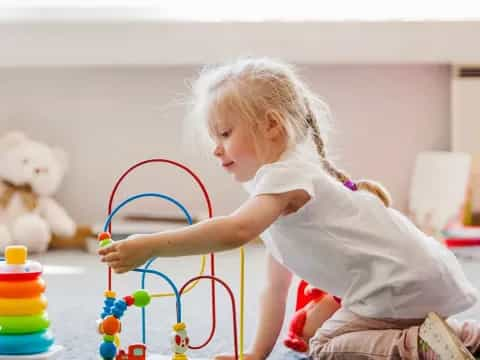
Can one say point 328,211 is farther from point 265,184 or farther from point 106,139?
point 106,139

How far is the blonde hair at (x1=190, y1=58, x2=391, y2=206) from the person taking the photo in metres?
1.11

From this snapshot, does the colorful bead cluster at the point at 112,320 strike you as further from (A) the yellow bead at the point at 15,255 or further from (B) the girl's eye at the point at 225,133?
(B) the girl's eye at the point at 225,133

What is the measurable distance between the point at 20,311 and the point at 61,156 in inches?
50.9

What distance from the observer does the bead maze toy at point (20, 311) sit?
3.33ft

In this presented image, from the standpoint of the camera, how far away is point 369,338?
42.8 inches

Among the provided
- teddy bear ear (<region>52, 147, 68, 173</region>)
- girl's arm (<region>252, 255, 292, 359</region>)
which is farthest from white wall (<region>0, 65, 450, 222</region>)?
girl's arm (<region>252, 255, 292, 359</region>)

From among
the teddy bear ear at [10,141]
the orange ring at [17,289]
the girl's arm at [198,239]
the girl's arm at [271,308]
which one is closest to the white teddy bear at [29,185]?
the teddy bear ear at [10,141]

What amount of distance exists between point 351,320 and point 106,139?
1345mm

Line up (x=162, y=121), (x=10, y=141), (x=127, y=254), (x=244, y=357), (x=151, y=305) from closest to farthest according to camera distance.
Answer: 1. (x=127, y=254)
2. (x=244, y=357)
3. (x=151, y=305)
4. (x=10, y=141)
5. (x=162, y=121)

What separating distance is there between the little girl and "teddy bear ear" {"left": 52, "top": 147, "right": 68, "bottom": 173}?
1179 millimetres

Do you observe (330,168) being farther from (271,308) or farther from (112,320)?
(112,320)

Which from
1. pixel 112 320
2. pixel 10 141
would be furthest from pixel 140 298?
pixel 10 141

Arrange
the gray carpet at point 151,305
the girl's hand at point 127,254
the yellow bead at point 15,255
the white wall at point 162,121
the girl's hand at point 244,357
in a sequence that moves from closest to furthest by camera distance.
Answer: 1. the girl's hand at point 127,254
2. the yellow bead at point 15,255
3. the girl's hand at point 244,357
4. the gray carpet at point 151,305
5. the white wall at point 162,121

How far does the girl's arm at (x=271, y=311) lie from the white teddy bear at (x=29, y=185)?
105cm
